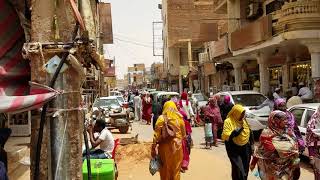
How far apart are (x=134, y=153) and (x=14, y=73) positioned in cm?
797

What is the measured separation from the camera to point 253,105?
16844 millimetres

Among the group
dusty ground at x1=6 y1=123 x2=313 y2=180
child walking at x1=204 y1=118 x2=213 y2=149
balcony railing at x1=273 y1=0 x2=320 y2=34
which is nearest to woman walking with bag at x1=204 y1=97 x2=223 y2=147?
child walking at x1=204 y1=118 x2=213 y2=149

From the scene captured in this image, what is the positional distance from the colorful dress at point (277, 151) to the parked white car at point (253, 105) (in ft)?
28.7

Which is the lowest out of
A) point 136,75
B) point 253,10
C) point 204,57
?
point 136,75

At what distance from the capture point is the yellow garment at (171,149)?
24.2ft

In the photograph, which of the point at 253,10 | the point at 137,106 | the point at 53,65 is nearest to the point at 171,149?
the point at 53,65

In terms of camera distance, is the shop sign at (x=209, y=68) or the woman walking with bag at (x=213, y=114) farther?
the shop sign at (x=209, y=68)

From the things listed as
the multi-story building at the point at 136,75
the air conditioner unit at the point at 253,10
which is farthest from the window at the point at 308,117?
the multi-story building at the point at 136,75

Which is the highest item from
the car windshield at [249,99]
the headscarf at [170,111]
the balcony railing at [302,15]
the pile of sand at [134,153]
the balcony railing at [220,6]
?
the balcony railing at [220,6]

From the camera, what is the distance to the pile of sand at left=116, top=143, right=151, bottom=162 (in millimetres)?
12028

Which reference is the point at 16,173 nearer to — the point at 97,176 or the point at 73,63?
the point at 97,176

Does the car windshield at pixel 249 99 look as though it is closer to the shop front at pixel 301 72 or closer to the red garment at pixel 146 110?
the shop front at pixel 301 72

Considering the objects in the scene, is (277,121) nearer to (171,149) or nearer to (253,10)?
(171,149)

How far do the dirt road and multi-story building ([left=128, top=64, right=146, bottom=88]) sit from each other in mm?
92315
